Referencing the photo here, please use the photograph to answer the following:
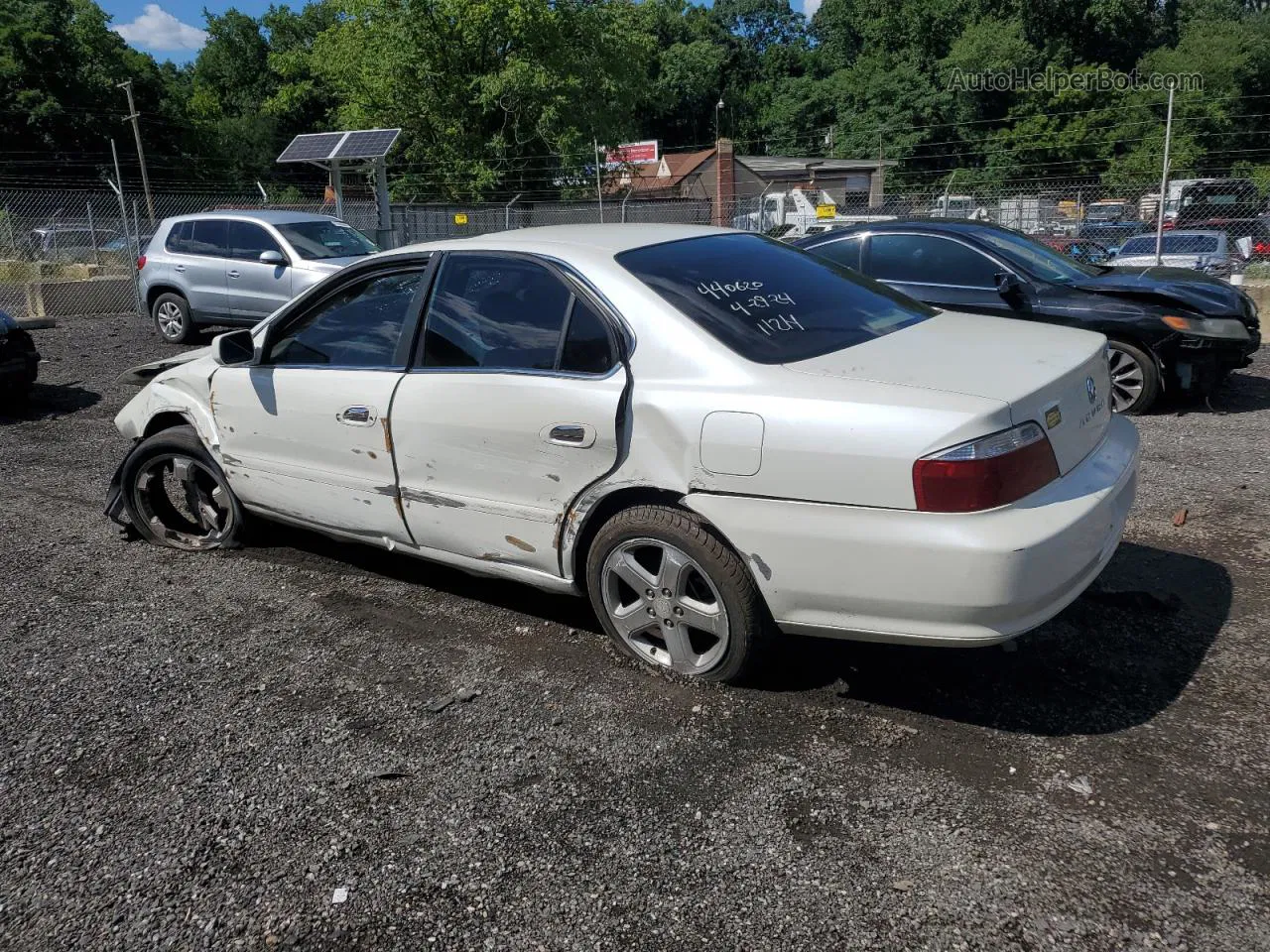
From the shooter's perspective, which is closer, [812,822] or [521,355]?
[812,822]

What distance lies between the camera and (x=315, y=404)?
4.18m

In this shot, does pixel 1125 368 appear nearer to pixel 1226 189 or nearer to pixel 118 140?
pixel 1226 189

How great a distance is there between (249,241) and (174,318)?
166 centimetres

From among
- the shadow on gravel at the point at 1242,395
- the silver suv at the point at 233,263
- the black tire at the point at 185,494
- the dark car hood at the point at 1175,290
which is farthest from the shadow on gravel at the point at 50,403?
the shadow on gravel at the point at 1242,395

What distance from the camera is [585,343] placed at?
3510mm

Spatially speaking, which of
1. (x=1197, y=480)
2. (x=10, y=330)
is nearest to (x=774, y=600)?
(x=1197, y=480)

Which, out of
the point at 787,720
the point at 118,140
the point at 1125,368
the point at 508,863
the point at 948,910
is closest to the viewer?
the point at 948,910

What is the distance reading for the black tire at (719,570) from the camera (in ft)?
10.5

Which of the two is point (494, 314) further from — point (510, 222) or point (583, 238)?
point (510, 222)

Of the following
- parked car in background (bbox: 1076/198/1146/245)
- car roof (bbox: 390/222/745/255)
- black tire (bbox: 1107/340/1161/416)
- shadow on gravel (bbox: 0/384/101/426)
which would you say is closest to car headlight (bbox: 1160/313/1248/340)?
black tire (bbox: 1107/340/1161/416)

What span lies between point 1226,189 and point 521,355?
20.9 m

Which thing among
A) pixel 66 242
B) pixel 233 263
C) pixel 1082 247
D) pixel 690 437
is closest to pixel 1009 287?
pixel 690 437

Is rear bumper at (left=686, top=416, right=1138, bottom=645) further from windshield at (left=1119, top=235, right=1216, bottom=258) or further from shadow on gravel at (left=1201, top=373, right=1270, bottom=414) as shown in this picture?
windshield at (left=1119, top=235, right=1216, bottom=258)

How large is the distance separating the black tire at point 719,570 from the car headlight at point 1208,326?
17.8 ft
